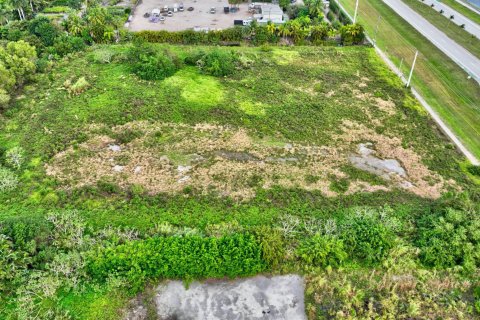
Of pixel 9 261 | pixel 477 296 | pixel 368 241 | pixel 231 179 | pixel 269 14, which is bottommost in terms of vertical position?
pixel 477 296

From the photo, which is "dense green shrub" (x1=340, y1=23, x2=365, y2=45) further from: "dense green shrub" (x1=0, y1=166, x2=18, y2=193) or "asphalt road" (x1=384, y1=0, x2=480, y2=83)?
"dense green shrub" (x1=0, y1=166, x2=18, y2=193)

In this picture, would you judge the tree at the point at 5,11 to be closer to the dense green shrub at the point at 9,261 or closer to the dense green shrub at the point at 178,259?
the dense green shrub at the point at 9,261

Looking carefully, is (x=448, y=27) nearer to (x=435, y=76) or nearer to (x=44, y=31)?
(x=435, y=76)

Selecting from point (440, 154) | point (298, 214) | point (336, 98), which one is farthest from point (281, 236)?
point (336, 98)

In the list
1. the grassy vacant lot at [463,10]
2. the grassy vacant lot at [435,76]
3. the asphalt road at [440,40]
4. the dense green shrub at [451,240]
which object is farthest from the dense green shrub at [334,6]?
the dense green shrub at [451,240]

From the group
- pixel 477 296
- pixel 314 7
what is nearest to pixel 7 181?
pixel 477 296

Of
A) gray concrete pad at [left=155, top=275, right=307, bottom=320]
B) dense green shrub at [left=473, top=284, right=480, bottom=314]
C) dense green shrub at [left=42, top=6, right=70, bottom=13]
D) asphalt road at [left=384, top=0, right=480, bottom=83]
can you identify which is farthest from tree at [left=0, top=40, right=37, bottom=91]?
asphalt road at [left=384, top=0, right=480, bottom=83]
